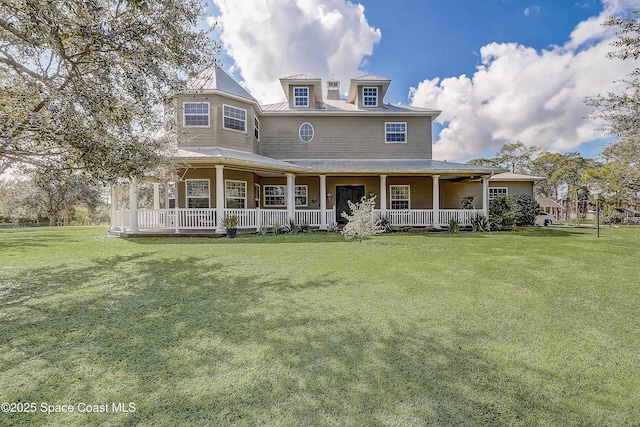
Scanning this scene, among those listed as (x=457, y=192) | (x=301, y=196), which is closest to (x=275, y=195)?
(x=301, y=196)

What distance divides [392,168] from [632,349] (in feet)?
38.4

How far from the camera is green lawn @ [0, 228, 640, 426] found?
2.03 m

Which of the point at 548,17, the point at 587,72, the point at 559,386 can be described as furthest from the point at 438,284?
the point at 548,17

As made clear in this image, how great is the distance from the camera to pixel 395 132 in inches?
648

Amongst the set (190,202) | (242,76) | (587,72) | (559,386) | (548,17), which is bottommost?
(559,386)

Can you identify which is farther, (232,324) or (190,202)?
(190,202)

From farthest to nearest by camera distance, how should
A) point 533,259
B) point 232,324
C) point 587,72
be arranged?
point 587,72 → point 533,259 → point 232,324

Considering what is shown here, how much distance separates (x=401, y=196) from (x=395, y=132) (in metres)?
3.81

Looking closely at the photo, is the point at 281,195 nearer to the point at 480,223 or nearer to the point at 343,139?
the point at 343,139

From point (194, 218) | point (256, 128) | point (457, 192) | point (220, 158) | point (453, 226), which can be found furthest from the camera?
point (457, 192)

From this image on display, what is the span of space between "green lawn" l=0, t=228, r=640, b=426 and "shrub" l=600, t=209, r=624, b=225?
2536cm

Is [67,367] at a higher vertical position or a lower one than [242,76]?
lower

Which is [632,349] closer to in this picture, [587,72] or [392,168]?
[392,168]

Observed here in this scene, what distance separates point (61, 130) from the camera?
473 cm
